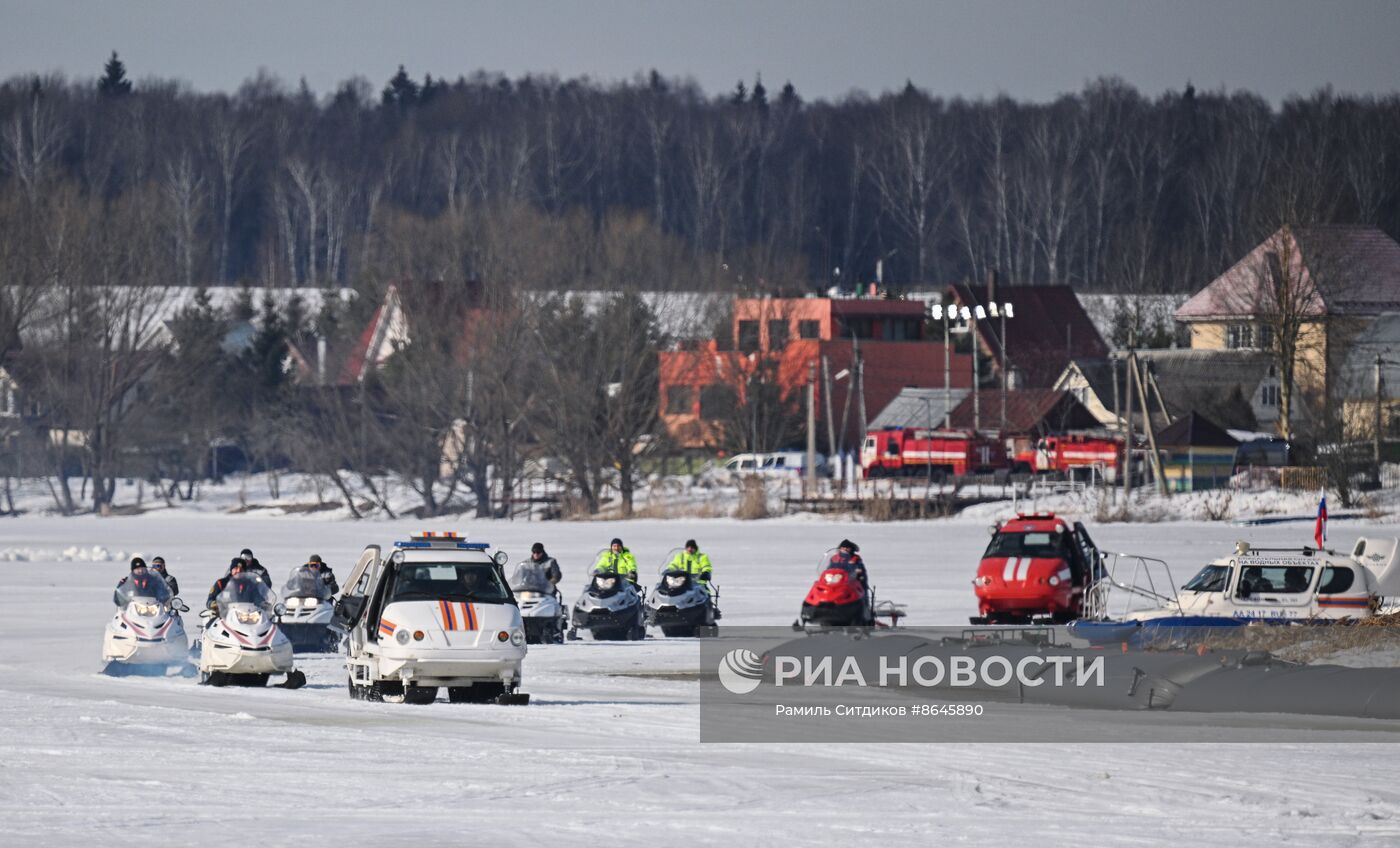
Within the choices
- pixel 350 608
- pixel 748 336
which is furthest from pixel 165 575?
pixel 748 336

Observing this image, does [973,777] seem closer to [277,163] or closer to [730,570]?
[730,570]

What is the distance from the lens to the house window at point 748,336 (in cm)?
8238

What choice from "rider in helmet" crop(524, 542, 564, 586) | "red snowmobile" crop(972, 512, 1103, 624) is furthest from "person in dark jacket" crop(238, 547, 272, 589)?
"red snowmobile" crop(972, 512, 1103, 624)

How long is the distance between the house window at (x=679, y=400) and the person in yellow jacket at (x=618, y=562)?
48.3m

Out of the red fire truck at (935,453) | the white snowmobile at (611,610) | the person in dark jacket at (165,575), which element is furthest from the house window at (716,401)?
the person in dark jacket at (165,575)

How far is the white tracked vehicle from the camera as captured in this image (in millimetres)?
17406

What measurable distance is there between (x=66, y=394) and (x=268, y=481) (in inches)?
334

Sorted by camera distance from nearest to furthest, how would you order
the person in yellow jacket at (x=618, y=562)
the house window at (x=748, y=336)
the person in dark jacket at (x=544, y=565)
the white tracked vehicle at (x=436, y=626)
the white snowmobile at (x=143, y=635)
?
the white tracked vehicle at (x=436, y=626)
the white snowmobile at (x=143, y=635)
the person in dark jacket at (x=544, y=565)
the person in yellow jacket at (x=618, y=562)
the house window at (x=748, y=336)

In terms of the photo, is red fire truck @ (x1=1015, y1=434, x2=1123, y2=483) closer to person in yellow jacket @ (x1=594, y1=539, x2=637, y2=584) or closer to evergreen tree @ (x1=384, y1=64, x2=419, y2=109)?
person in yellow jacket @ (x1=594, y1=539, x2=637, y2=584)

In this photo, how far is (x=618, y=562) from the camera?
28000 mm

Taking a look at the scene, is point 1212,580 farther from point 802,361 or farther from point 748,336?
point 748,336

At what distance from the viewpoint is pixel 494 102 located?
542 ft

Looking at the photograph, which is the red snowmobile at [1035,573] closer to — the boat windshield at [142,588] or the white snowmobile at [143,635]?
the white snowmobile at [143,635]

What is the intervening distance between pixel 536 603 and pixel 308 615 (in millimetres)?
2901
